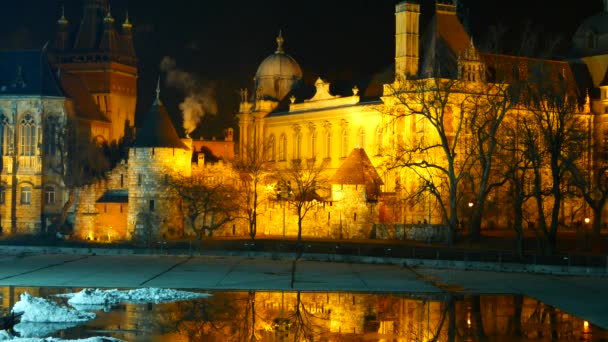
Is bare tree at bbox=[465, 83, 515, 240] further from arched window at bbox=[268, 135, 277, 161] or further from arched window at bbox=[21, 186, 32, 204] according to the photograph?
arched window at bbox=[21, 186, 32, 204]

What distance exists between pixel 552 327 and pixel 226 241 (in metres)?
44.2

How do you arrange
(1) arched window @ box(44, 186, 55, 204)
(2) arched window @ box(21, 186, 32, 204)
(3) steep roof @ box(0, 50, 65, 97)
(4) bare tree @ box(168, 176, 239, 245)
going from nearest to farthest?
(4) bare tree @ box(168, 176, 239, 245), (2) arched window @ box(21, 186, 32, 204), (1) arched window @ box(44, 186, 55, 204), (3) steep roof @ box(0, 50, 65, 97)

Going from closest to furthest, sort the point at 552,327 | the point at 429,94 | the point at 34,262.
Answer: the point at 552,327
the point at 34,262
the point at 429,94

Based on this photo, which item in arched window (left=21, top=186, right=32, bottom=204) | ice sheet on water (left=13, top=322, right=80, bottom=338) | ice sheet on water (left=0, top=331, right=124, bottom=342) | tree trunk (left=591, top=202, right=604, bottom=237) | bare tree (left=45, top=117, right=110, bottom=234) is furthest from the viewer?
arched window (left=21, top=186, right=32, bottom=204)

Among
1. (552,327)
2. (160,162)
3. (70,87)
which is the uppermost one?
(70,87)

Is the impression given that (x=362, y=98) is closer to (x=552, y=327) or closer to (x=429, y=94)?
(x=429, y=94)

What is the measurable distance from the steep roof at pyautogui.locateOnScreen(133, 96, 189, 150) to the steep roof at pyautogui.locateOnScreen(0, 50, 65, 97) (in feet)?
56.0

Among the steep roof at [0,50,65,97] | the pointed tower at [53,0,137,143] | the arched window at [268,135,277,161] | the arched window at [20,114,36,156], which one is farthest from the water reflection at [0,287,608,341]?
the pointed tower at [53,0,137,143]

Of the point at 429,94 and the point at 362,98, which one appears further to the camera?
the point at 362,98

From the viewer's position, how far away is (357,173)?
303 ft

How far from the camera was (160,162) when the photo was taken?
297 feet

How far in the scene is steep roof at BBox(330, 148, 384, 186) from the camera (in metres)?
92.0

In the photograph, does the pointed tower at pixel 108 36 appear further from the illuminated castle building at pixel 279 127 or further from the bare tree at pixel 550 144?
the bare tree at pixel 550 144

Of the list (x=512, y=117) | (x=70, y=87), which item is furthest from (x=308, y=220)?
(x=70, y=87)
